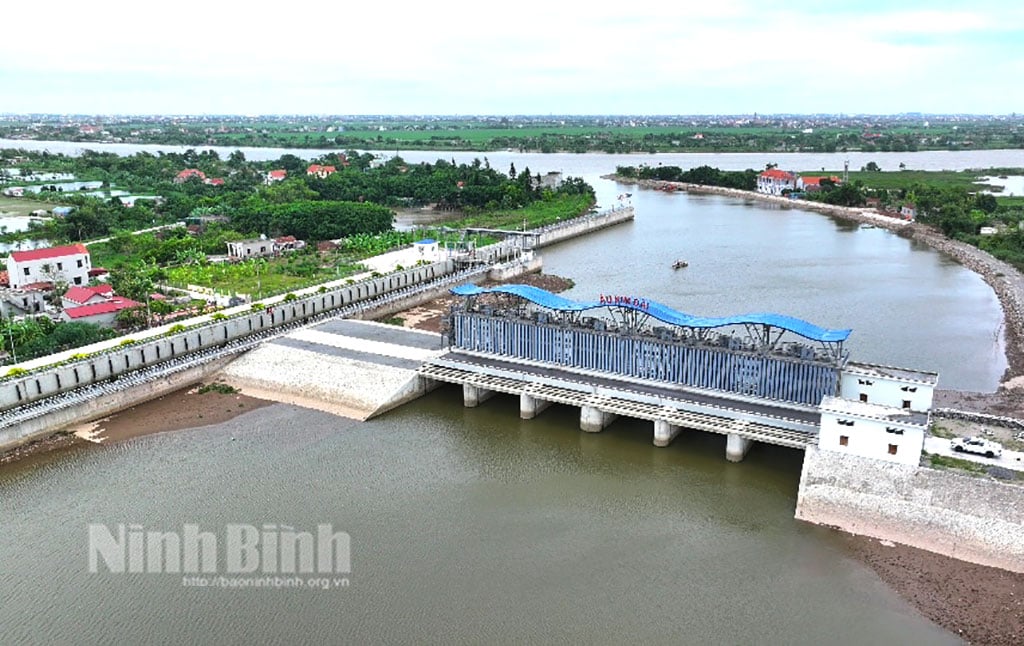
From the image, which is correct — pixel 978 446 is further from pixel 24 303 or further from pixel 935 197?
pixel 935 197

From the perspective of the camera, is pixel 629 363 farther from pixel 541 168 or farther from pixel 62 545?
pixel 541 168

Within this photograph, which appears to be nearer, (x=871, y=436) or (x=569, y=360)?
(x=871, y=436)

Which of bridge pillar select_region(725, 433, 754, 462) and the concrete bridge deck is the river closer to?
bridge pillar select_region(725, 433, 754, 462)

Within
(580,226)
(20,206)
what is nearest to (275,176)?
(20,206)

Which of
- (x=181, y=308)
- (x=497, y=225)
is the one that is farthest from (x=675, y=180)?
(x=181, y=308)

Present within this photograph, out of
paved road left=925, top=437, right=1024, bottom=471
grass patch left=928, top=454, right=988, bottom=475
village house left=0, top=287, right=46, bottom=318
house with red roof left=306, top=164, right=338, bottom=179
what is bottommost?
village house left=0, top=287, right=46, bottom=318

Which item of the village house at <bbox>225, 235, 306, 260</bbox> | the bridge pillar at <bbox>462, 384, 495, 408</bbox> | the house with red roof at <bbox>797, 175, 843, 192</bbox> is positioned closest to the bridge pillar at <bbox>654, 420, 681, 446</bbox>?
the bridge pillar at <bbox>462, 384, 495, 408</bbox>

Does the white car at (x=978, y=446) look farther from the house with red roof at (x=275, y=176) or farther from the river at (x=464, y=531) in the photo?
the house with red roof at (x=275, y=176)
